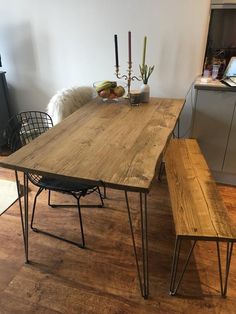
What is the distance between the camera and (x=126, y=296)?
144cm

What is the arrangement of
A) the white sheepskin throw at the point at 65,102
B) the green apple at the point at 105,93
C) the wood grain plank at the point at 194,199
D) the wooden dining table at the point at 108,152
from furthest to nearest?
the white sheepskin throw at the point at 65,102 < the green apple at the point at 105,93 < the wood grain plank at the point at 194,199 < the wooden dining table at the point at 108,152

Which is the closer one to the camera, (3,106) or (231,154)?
(231,154)

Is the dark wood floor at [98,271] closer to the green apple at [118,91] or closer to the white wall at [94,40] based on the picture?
the green apple at [118,91]

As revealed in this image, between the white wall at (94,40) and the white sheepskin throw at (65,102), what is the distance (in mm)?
335

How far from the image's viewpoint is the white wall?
2166 millimetres

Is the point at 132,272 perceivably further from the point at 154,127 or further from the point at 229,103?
the point at 229,103

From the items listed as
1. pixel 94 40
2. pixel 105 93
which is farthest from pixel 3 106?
pixel 105 93

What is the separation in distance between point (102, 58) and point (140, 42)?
15.5 inches

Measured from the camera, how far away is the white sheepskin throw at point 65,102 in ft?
7.07

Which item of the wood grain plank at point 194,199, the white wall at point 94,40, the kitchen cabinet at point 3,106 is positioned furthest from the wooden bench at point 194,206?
the kitchen cabinet at point 3,106

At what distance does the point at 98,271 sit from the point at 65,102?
1.34 meters

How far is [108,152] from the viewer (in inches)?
52.1

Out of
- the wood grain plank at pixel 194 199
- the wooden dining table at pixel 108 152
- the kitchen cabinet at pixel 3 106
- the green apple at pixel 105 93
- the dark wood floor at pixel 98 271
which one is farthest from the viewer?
the kitchen cabinet at pixel 3 106

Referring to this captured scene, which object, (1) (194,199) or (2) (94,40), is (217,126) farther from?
(2) (94,40)
